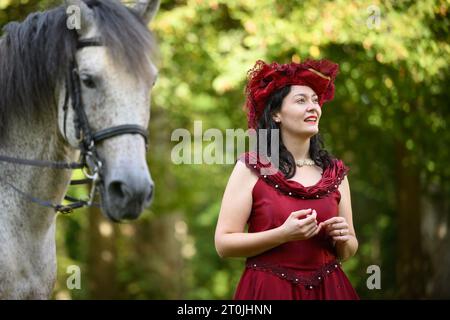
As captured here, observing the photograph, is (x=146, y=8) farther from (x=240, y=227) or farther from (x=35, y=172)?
(x=240, y=227)

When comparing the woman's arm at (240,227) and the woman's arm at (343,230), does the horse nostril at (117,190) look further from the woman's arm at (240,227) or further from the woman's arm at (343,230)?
the woman's arm at (343,230)

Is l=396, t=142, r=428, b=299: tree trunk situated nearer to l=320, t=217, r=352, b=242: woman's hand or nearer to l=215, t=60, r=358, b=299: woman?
l=215, t=60, r=358, b=299: woman

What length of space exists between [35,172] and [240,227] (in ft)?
3.96

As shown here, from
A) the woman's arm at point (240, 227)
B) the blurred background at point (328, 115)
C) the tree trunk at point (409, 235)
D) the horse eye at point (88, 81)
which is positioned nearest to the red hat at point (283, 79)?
the woman's arm at point (240, 227)

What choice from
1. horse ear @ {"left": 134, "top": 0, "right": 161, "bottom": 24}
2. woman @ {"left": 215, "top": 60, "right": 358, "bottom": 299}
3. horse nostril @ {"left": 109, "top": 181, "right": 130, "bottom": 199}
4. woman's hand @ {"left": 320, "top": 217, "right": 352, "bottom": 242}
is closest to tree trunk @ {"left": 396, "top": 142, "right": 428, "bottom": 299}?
woman @ {"left": 215, "top": 60, "right": 358, "bottom": 299}

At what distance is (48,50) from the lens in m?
3.75

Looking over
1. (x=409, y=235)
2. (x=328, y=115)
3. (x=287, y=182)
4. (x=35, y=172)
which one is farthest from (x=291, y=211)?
(x=409, y=235)

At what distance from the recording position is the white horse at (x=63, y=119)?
11.3 feet

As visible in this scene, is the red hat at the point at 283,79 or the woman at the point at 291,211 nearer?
the woman at the point at 291,211

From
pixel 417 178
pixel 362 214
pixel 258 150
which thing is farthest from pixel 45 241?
pixel 362 214

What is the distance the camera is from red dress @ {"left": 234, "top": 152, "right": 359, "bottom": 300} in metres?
3.52

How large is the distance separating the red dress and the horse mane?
0.85 meters

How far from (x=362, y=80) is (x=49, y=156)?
17.4 feet
